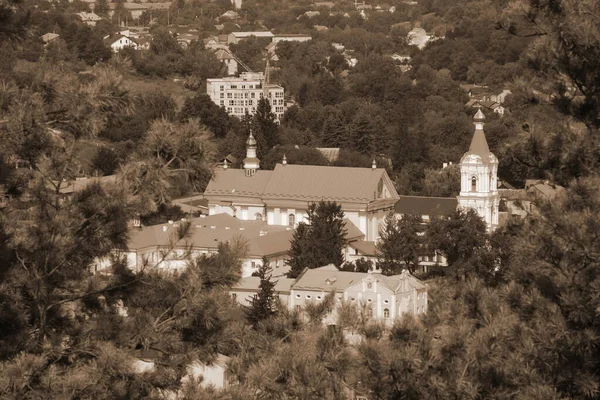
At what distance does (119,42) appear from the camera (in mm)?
91750

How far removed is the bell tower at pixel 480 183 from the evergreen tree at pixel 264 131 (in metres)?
14.9

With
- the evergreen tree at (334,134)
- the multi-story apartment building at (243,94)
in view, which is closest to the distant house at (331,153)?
the evergreen tree at (334,134)

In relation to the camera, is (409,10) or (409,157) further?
(409,10)

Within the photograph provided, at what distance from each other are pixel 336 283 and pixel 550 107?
81.3 feet

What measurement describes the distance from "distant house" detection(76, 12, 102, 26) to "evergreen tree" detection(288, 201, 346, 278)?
66629 millimetres

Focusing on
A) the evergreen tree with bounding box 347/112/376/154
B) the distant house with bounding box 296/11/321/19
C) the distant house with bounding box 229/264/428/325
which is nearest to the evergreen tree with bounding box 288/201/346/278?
the distant house with bounding box 229/264/428/325

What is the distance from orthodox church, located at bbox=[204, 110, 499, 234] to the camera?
44875mm

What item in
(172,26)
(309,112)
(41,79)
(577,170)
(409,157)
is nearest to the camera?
(41,79)

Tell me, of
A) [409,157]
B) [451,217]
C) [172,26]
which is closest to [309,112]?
[409,157]

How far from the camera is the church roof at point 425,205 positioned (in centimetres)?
4581

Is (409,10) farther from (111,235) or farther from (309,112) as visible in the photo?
(111,235)

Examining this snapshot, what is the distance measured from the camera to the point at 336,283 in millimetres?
36281

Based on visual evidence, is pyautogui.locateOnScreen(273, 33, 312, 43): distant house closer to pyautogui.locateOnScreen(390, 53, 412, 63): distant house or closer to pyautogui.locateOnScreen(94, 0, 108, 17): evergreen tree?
pyautogui.locateOnScreen(390, 53, 412, 63): distant house

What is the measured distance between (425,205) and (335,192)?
2.28m
